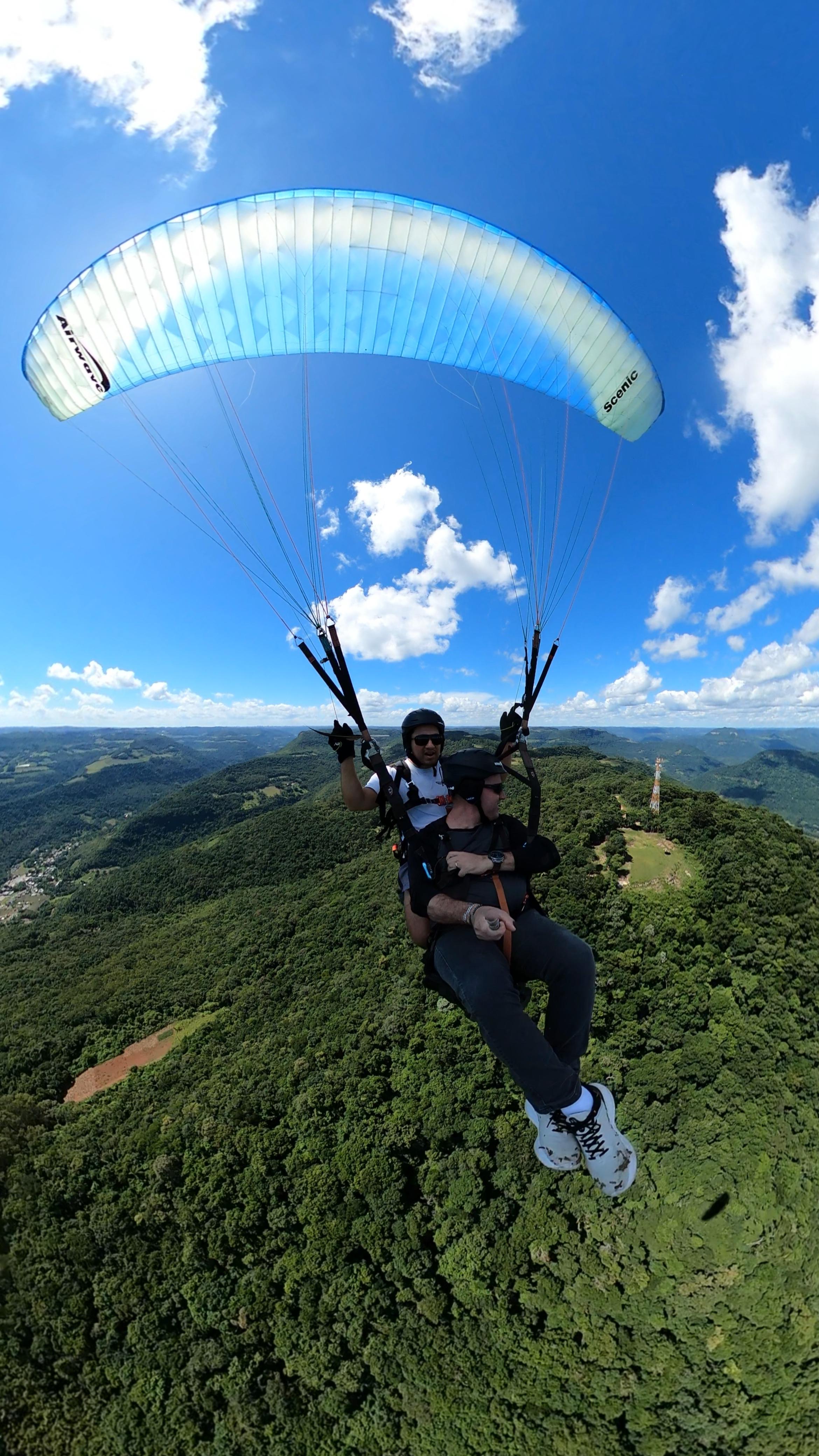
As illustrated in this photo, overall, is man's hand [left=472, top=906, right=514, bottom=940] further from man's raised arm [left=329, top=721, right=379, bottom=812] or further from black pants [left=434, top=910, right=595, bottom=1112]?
man's raised arm [left=329, top=721, right=379, bottom=812]

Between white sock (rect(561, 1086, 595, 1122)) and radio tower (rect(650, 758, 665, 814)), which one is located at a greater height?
white sock (rect(561, 1086, 595, 1122))

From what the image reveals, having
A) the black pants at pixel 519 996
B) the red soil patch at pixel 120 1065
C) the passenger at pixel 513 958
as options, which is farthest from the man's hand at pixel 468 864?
the red soil patch at pixel 120 1065

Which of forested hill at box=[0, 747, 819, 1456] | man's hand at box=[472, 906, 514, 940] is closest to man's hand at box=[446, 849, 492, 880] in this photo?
man's hand at box=[472, 906, 514, 940]

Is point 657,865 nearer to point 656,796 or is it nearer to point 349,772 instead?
point 656,796

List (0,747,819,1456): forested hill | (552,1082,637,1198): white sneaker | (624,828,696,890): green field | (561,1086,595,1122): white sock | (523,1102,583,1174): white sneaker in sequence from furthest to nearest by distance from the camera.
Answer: (624,828,696,890): green field, (0,747,819,1456): forested hill, (523,1102,583,1174): white sneaker, (552,1082,637,1198): white sneaker, (561,1086,595,1122): white sock

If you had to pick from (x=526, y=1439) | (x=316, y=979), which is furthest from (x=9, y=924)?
(x=526, y=1439)

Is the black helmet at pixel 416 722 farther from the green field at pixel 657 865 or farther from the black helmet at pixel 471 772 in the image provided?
the green field at pixel 657 865

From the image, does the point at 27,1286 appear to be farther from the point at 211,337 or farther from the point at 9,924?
the point at 9,924
